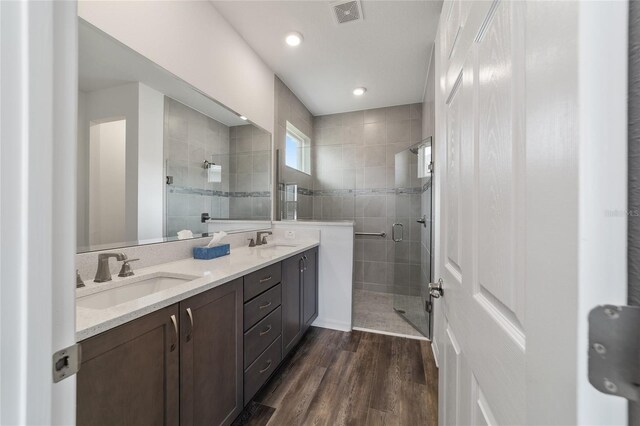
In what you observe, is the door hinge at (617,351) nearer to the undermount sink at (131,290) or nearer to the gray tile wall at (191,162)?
the undermount sink at (131,290)

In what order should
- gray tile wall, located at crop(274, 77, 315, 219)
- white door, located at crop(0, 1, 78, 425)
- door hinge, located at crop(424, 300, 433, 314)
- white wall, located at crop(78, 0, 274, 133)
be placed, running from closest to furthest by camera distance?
1. white door, located at crop(0, 1, 78, 425)
2. white wall, located at crop(78, 0, 274, 133)
3. door hinge, located at crop(424, 300, 433, 314)
4. gray tile wall, located at crop(274, 77, 315, 219)

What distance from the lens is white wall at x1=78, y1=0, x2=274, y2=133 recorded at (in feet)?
4.09

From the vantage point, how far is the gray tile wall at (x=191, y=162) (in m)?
1.60

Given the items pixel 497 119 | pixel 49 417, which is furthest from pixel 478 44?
pixel 49 417

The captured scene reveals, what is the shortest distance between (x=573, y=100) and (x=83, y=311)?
1.24m

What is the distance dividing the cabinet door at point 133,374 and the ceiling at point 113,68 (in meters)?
1.08

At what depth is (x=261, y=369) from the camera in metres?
1.52

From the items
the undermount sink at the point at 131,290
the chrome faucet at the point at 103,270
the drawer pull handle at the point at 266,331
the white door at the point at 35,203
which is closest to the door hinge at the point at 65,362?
the white door at the point at 35,203

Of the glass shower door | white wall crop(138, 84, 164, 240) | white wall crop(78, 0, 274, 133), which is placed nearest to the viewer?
white wall crop(78, 0, 274, 133)

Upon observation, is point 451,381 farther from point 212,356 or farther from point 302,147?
point 302,147

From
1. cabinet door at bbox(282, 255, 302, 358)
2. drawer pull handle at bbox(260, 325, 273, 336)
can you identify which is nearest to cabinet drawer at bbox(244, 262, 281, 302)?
cabinet door at bbox(282, 255, 302, 358)

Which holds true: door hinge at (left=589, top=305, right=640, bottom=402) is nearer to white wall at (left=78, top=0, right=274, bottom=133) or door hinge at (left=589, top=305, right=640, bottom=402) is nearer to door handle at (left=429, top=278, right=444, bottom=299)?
door handle at (left=429, top=278, right=444, bottom=299)

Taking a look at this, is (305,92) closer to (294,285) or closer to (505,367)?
(294,285)

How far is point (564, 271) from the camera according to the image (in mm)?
264
